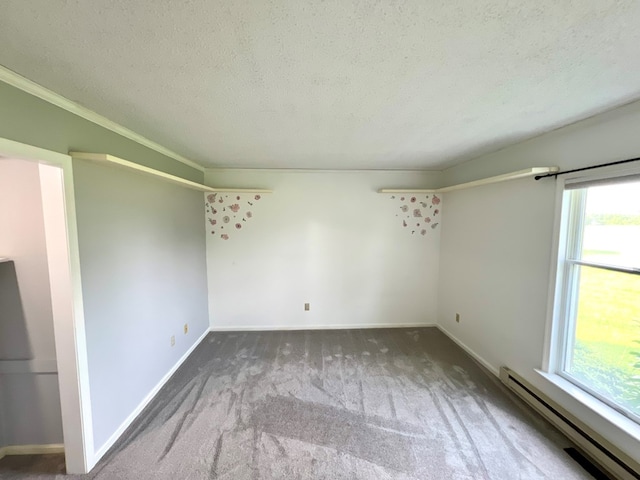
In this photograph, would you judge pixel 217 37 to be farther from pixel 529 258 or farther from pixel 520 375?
pixel 520 375

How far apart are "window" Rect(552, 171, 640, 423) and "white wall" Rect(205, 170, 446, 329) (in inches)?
73.4

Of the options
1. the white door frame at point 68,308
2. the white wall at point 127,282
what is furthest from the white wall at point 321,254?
the white door frame at point 68,308

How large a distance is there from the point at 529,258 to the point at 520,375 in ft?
3.60

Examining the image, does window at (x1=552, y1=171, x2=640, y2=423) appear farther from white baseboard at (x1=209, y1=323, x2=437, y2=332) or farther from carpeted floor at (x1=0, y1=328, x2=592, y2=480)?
white baseboard at (x1=209, y1=323, x2=437, y2=332)

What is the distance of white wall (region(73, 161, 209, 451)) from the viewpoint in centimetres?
172

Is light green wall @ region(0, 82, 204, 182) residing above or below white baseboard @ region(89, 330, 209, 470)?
above

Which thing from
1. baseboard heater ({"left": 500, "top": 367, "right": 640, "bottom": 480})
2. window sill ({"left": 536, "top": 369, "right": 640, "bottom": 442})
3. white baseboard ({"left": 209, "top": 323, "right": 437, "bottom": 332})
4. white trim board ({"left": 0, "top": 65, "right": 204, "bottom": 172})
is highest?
white trim board ({"left": 0, "top": 65, "right": 204, "bottom": 172})

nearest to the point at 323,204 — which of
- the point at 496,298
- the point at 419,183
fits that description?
the point at 419,183

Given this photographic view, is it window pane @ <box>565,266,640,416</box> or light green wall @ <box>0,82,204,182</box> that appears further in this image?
window pane @ <box>565,266,640,416</box>

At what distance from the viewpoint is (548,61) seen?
3.62 ft

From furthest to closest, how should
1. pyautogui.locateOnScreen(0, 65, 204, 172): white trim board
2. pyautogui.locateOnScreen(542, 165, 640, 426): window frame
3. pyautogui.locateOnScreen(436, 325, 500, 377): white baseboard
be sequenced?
pyautogui.locateOnScreen(436, 325, 500, 377): white baseboard < pyautogui.locateOnScreen(542, 165, 640, 426): window frame < pyautogui.locateOnScreen(0, 65, 204, 172): white trim board

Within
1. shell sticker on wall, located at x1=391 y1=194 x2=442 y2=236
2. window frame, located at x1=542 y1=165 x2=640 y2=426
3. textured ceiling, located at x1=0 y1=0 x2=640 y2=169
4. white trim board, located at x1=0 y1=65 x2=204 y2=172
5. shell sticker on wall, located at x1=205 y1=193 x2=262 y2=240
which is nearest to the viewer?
textured ceiling, located at x1=0 y1=0 x2=640 y2=169

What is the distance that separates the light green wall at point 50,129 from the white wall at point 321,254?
71.8 inches

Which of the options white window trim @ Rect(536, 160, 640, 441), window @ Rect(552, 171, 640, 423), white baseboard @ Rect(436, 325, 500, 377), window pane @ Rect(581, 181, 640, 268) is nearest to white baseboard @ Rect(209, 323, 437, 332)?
white baseboard @ Rect(436, 325, 500, 377)
